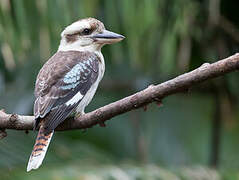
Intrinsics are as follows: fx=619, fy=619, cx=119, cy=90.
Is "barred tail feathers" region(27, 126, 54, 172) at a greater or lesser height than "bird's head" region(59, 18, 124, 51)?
lesser

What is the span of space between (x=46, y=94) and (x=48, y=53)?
105 centimetres

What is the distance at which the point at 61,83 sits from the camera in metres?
3.02

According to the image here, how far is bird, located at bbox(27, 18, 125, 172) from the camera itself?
272cm

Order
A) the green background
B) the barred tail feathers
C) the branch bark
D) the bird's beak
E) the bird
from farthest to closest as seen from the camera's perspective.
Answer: the green background, the bird's beak, the bird, the barred tail feathers, the branch bark

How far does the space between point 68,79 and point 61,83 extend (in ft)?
0.20

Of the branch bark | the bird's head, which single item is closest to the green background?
the bird's head

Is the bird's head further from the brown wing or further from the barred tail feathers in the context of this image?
the barred tail feathers

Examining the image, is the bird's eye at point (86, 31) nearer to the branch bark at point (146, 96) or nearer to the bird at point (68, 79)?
the bird at point (68, 79)

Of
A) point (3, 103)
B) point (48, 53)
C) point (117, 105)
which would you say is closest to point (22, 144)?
point (48, 53)

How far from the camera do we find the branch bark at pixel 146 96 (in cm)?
224

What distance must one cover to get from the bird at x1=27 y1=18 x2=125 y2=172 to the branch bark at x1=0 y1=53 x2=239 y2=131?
0.11 m

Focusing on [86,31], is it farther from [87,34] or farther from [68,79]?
[68,79]

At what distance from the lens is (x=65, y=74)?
3.08 m

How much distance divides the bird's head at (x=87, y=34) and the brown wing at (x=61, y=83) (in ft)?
0.33
